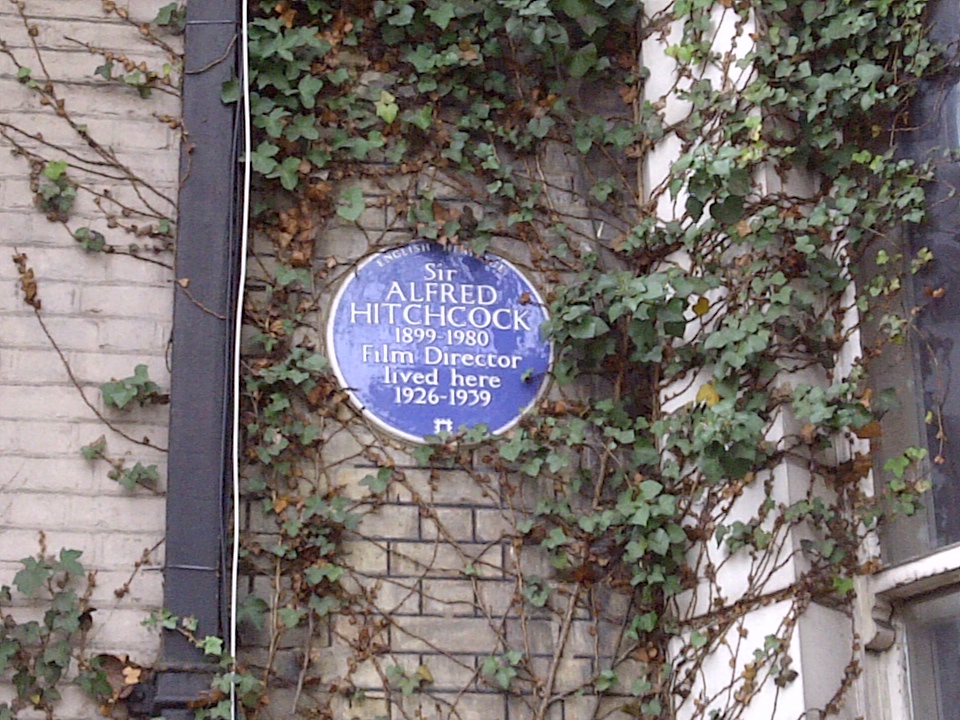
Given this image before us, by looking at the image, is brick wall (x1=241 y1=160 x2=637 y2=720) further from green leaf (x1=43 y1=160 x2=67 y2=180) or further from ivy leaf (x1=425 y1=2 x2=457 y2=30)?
ivy leaf (x1=425 y1=2 x2=457 y2=30)

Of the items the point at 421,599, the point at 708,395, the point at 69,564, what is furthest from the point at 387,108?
the point at 69,564

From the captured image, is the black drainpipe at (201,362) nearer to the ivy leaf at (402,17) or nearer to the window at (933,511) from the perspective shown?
the ivy leaf at (402,17)

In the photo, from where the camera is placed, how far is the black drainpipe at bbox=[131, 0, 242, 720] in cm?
438

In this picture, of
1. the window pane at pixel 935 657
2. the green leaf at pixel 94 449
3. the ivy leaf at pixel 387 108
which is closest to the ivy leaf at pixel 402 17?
the ivy leaf at pixel 387 108

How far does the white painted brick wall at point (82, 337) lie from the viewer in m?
4.49

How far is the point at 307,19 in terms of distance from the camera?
5.18 metres

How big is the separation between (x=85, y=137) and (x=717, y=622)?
2366mm

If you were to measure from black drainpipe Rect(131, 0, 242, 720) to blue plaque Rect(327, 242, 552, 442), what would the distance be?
41 cm

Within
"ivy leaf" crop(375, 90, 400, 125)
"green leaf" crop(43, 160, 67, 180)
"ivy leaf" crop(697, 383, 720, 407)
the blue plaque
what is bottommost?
"ivy leaf" crop(697, 383, 720, 407)

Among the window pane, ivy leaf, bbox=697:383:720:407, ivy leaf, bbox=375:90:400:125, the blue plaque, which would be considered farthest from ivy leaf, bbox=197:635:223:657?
the window pane

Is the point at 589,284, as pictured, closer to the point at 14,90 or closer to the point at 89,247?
the point at 89,247

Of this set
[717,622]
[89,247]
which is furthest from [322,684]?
[89,247]

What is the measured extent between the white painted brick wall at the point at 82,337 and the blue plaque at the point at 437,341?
58cm

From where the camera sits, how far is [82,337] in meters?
4.69
